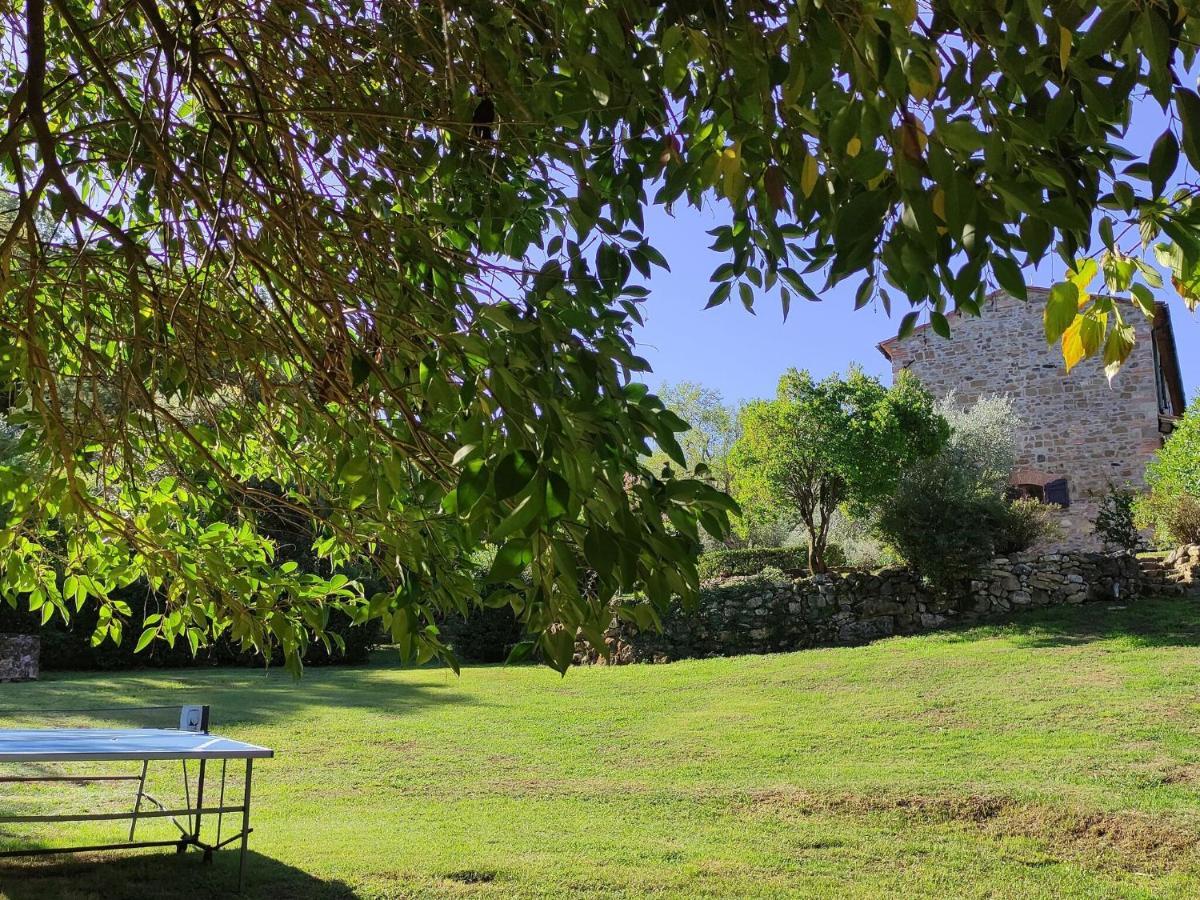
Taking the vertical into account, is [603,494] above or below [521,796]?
above

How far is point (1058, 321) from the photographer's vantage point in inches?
70.6

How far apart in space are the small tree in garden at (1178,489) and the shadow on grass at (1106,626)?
68.6 inches

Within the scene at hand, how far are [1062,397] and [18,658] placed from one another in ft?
68.0

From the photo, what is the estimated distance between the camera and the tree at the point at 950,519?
14.8 metres

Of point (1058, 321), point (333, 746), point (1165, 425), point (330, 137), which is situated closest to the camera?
point (1058, 321)

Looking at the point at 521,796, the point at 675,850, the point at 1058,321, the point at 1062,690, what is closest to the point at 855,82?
the point at 1058,321

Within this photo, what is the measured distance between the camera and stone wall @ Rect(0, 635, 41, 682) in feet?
46.8

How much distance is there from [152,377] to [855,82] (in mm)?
3028

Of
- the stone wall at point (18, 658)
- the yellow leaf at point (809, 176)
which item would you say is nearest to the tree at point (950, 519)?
the stone wall at point (18, 658)

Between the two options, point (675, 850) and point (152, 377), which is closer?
point (152, 377)

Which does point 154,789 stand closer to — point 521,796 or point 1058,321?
point 521,796

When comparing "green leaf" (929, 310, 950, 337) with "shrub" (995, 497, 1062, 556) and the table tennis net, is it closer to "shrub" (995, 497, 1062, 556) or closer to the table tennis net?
the table tennis net

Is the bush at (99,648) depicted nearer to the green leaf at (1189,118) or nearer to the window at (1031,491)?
the window at (1031,491)

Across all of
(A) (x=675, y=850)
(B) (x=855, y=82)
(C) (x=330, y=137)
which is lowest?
(A) (x=675, y=850)
